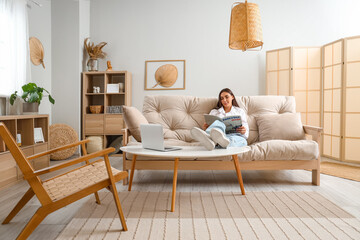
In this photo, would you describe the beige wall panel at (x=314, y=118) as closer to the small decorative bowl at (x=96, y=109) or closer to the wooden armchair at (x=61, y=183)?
the small decorative bowl at (x=96, y=109)

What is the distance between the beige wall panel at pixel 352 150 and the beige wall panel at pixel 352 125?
0.08 m

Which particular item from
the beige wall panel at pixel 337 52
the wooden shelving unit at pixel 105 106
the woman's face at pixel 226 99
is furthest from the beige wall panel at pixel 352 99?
the wooden shelving unit at pixel 105 106

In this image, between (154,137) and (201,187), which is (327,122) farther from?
(154,137)

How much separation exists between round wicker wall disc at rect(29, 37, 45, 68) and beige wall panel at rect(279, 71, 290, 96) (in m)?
3.78

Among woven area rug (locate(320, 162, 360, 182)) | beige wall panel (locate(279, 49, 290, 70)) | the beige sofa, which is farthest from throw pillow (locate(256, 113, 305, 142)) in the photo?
beige wall panel (locate(279, 49, 290, 70))

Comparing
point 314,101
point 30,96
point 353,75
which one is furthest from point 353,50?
point 30,96

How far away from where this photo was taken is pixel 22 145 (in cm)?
323

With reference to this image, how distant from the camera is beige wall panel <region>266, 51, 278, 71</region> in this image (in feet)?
15.2

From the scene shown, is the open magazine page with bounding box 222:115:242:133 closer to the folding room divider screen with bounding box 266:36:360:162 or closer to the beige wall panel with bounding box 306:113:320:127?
the folding room divider screen with bounding box 266:36:360:162

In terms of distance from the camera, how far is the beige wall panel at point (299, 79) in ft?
14.6

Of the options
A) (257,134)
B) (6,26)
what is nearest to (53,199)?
(257,134)

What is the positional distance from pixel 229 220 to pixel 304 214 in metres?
0.55

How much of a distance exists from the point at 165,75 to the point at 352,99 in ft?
9.46

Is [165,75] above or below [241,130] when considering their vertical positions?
above
